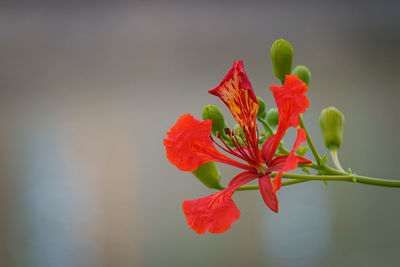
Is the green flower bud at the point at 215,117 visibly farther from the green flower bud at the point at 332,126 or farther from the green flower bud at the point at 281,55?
the green flower bud at the point at 332,126

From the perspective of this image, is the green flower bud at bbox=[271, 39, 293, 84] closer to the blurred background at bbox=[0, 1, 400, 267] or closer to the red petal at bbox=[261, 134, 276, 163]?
the red petal at bbox=[261, 134, 276, 163]

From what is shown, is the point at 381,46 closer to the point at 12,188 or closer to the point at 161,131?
the point at 161,131

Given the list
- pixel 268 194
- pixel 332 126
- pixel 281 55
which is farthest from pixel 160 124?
pixel 268 194

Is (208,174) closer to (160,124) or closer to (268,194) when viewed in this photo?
(268,194)

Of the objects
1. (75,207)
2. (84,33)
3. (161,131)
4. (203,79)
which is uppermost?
(84,33)

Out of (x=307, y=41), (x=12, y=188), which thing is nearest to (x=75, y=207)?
(x=12, y=188)

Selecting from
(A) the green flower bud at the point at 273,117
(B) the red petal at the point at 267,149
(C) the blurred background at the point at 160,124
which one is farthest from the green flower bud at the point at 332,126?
(C) the blurred background at the point at 160,124
